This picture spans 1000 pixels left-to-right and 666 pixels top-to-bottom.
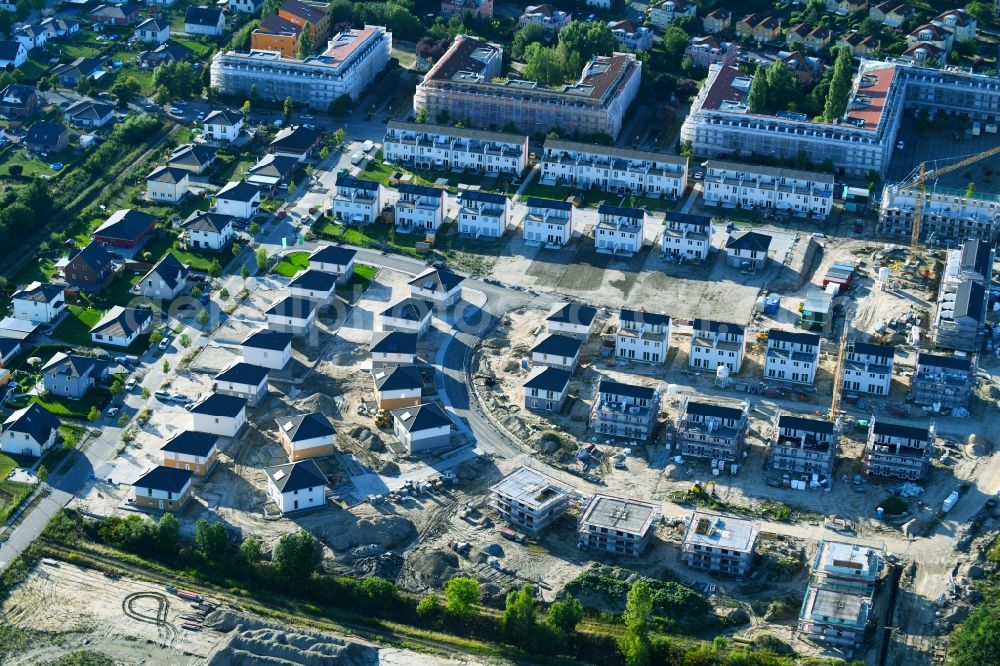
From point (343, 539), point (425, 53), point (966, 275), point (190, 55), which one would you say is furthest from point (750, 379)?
point (190, 55)

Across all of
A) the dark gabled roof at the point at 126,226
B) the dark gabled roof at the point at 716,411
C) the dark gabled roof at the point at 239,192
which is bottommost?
the dark gabled roof at the point at 126,226

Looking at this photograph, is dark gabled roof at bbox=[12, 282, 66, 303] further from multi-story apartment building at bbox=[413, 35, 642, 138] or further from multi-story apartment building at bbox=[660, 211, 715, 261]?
multi-story apartment building at bbox=[660, 211, 715, 261]

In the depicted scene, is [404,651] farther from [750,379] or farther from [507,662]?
[750,379]

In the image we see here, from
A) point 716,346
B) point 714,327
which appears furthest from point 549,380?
point 714,327

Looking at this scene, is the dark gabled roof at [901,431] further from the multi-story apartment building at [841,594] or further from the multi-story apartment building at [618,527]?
the multi-story apartment building at [618,527]

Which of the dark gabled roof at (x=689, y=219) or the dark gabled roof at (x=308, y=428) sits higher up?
the dark gabled roof at (x=689, y=219)

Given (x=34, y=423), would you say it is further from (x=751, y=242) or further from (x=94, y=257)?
(x=751, y=242)

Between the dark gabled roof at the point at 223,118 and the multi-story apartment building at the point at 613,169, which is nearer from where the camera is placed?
the multi-story apartment building at the point at 613,169

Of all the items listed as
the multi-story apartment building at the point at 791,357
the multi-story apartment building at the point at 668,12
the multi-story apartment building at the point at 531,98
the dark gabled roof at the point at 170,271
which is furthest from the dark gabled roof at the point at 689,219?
the multi-story apartment building at the point at 668,12
